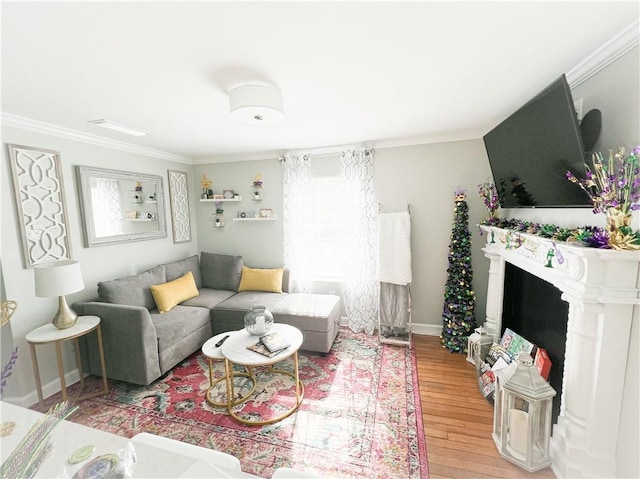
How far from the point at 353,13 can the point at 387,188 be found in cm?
243

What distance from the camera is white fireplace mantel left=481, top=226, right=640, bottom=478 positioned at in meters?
1.44

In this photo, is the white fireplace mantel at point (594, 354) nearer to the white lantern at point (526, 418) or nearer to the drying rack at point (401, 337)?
the white lantern at point (526, 418)

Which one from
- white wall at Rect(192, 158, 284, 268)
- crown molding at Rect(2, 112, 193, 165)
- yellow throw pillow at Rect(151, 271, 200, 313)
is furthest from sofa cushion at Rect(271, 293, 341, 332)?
crown molding at Rect(2, 112, 193, 165)

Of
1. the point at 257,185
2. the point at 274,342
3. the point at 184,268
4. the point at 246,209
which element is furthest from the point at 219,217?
the point at 274,342

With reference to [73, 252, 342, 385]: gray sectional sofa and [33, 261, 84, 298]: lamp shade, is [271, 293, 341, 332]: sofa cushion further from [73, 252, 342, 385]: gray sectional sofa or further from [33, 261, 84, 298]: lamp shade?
[33, 261, 84, 298]: lamp shade

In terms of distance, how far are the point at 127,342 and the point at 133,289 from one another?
0.69 metres

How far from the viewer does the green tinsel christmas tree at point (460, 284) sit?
3.03m

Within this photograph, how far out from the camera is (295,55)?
4.96ft

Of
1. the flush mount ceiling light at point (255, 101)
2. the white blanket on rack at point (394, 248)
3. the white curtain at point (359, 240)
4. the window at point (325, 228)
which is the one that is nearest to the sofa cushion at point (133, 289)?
the window at point (325, 228)

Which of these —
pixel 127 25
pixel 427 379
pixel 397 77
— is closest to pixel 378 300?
pixel 427 379

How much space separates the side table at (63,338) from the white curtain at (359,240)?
2.63 meters

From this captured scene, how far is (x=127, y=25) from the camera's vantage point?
1.25 metres

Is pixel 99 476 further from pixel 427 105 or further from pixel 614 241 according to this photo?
pixel 427 105

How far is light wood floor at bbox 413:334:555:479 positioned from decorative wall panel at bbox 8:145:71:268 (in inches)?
140
